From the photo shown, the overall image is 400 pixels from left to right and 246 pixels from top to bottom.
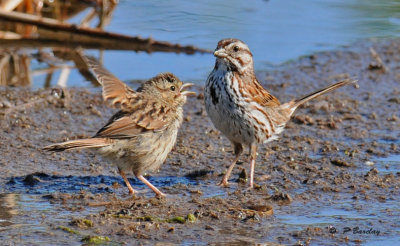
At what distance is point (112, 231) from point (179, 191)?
1.41 metres

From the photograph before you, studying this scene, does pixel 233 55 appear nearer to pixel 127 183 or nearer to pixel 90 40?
pixel 127 183

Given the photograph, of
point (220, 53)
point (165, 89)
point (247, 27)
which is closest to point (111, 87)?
point (165, 89)

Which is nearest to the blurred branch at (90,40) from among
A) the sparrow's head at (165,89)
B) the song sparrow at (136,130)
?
the sparrow's head at (165,89)

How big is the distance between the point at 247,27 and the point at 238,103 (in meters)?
6.04

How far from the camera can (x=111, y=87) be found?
7.44m

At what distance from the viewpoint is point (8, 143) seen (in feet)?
27.8

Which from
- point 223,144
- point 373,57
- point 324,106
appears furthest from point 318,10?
point 223,144

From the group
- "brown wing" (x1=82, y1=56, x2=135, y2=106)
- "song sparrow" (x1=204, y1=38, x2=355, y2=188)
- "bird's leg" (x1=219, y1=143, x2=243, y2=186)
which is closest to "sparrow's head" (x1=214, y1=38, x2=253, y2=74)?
"song sparrow" (x1=204, y1=38, x2=355, y2=188)

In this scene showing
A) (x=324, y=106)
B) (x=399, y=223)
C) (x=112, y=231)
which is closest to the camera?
(x=112, y=231)

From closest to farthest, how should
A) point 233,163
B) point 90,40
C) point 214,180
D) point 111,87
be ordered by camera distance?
point 111,87, point 214,180, point 233,163, point 90,40

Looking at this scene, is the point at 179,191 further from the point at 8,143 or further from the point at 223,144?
the point at 8,143

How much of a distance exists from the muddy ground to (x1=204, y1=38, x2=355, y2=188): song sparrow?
38 centimetres

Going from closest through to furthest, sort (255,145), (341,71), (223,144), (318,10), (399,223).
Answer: (399,223) → (255,145) → (223,144) → (341,71) → (318,10)

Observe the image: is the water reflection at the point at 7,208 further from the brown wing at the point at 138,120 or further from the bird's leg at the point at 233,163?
the bird's leg at the point at 233,163
